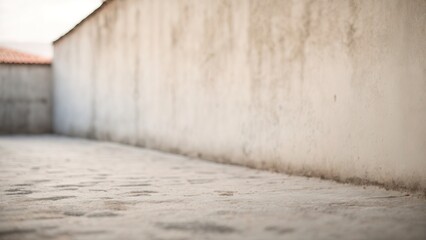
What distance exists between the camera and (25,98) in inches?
749

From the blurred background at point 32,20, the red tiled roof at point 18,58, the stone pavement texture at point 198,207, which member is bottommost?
the stone pavement texture at point 198,207

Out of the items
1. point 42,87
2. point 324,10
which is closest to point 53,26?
point 42,87

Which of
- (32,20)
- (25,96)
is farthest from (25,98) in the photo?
(32,20)

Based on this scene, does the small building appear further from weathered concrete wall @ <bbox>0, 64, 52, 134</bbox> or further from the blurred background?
the blurred background

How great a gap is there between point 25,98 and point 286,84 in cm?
1621

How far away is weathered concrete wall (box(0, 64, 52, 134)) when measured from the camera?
61.2ft

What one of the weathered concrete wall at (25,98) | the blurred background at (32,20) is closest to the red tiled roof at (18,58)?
the weathered concrete wall at (25,98)

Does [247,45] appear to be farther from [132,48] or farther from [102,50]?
[102,50]

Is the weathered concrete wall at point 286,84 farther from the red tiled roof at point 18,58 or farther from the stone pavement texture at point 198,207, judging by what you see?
the red tiled roof at point 18,58

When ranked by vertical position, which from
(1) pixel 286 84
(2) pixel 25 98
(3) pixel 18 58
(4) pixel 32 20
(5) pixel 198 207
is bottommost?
(5) pixel 198 207

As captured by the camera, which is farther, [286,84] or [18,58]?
[18,58]

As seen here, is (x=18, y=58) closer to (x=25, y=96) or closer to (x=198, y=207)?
(x=25, y=96)

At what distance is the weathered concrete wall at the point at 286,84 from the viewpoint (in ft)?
13.0

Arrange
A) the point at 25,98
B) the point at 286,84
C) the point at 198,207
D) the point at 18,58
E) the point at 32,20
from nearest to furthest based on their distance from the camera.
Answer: the point at 198,207
the point at 286,84
the point at 25,98
the point at 18,58
the point at 32,20
